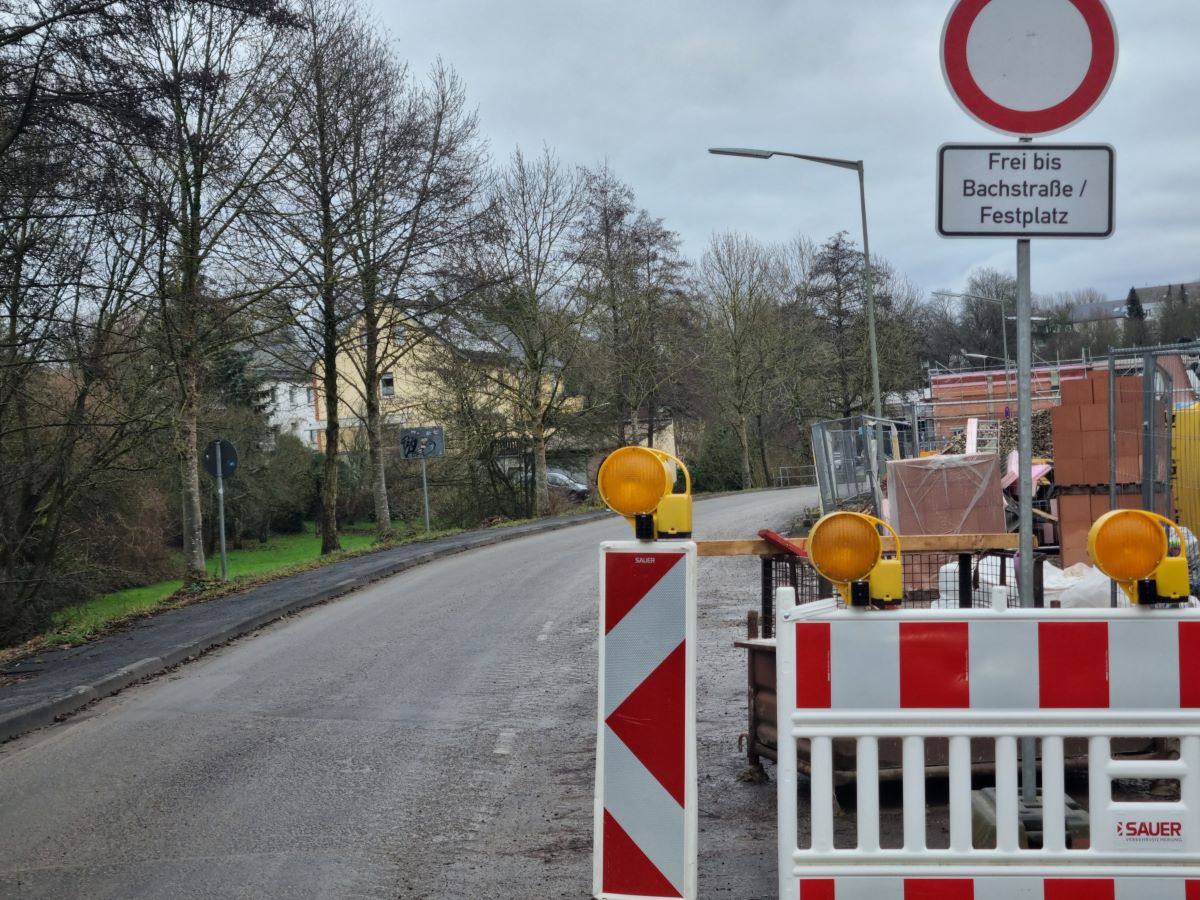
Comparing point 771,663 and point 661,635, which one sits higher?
point 661,635

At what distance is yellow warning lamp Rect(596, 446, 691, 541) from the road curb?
21.9ft

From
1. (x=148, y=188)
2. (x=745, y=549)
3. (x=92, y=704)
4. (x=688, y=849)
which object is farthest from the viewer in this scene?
(x=148, y=188)

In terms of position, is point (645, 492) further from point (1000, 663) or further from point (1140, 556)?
point (1140, 556)

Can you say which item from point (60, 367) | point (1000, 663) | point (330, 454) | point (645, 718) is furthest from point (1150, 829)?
point (330, 454)

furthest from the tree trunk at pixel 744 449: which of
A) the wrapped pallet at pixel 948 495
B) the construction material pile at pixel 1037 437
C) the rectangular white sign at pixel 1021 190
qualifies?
the rectangular white sign at pixel 1021 190

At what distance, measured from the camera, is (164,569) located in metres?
34.2

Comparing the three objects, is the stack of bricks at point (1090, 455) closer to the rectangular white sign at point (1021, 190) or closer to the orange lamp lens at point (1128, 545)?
the rectangular white sign at point (1021, 190)

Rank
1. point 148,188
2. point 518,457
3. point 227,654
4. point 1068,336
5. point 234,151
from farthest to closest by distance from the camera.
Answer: point 1068,336 → point 518,457 → point 234,151 → point 148,188 → point 227,654

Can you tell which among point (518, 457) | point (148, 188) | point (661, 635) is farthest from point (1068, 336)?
point (661, 635)

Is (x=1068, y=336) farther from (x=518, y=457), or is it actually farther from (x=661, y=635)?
(x=661, y=635)

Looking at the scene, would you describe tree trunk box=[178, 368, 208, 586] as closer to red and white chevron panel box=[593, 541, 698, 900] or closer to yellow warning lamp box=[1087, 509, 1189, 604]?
red and white chevron panel box=[593, 541, 698, 900]

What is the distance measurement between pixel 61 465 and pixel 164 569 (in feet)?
58.9

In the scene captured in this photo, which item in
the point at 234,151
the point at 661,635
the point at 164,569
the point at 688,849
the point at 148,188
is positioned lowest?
the point at 164,569

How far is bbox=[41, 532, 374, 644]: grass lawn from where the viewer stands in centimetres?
1511
